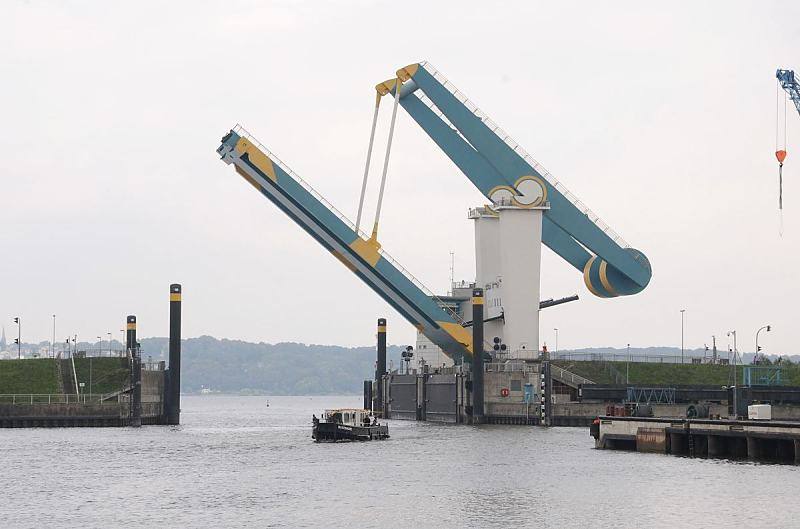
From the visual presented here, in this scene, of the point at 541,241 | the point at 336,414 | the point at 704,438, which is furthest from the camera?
the point at 541,241

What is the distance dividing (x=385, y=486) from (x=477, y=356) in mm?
30551

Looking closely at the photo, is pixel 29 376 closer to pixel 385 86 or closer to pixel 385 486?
pixel 385 86

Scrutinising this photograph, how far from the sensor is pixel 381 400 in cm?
10125

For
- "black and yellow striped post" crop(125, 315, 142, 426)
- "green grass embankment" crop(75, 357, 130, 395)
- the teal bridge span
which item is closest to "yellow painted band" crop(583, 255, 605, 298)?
the teal bridge span

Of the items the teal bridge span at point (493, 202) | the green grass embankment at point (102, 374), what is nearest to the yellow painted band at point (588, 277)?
Result: the teal bridge span at point (493, 202)

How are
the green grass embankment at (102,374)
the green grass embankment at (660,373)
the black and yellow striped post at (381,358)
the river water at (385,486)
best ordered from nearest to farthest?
the river water at (385,486), the green grass embankment at (102,374), the green grass embankment at (660,373), the black and yellow striped post at (381,358)

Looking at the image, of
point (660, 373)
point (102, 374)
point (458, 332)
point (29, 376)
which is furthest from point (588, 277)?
point (29, 376)

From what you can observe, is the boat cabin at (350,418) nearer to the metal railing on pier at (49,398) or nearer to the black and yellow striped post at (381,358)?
the metal railing on pier at (49,398)

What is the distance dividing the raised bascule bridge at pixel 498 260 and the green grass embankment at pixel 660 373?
380cm

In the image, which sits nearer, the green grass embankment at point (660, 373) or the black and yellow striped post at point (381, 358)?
the green grass embankment at point (660, 373)

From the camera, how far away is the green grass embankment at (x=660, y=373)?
87.1m

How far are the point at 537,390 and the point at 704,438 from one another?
76.4 feet

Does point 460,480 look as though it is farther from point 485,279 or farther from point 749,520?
point 485,279

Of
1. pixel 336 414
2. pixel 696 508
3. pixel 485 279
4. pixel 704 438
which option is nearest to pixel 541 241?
pixel 485 279
